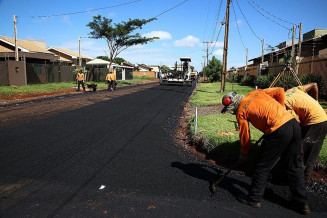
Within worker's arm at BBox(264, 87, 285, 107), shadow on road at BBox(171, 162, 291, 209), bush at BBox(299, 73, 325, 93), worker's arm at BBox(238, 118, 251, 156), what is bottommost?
shadow on road at BBox(171, 162, 291, 209)

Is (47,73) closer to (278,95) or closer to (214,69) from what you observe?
(278,95)

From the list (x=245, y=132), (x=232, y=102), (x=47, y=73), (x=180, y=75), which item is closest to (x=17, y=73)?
(x=47, y=73)

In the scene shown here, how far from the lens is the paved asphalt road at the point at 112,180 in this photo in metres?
3.23

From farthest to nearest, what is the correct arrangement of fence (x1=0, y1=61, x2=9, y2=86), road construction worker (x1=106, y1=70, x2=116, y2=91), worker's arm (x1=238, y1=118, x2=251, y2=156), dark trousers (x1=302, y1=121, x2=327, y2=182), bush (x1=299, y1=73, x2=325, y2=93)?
road construction worker (x1=106, y1=70, x2=116, y2=91) < fence (x1=0, y1=61, x2=9, y2=86) < bush (x1=299, y1=73, x2=325, y2=93) < dark trousers (x1=302, y1=121, x2=327, y2=182) < worker's arm (x1=238, y1=118, x2=251, y2=156)

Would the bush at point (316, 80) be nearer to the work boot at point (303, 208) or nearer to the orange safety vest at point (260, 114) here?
the orange safety vest at point (260, 114)

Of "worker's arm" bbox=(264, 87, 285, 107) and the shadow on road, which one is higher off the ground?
"worker's arm" bbox=(264, 87, 285, 107)

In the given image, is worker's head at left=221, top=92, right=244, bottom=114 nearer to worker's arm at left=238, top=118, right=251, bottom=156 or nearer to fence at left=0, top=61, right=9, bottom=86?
worker's arm at left=238, top=118, right=251, bottom=156

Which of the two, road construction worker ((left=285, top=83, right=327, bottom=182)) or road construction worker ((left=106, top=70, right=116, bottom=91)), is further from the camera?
road construction worker ((left=106, top=70, right=116, bottom=91))

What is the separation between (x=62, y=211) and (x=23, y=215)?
16.1 inches

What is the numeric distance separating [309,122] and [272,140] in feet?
2.72

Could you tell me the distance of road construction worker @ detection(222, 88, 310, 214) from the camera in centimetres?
317

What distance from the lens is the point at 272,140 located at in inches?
126

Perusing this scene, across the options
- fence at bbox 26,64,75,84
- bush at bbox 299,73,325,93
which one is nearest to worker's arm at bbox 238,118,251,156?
bush at bbox 299,73,325,93

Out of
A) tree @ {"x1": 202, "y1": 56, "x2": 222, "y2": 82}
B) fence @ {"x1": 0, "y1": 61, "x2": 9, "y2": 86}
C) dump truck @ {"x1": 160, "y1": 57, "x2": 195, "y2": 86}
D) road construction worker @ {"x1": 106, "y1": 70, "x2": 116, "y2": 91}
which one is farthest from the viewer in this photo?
tree @ {"x1": 202, "y1": 56, "x2": 222, "y2": 82}
